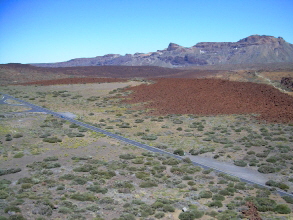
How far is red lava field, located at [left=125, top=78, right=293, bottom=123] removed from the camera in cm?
3997

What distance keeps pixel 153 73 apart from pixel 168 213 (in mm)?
141995

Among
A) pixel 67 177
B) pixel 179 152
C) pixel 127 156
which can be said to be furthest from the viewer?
pixel 179 152

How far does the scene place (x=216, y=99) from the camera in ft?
154

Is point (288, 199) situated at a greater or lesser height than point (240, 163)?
greater

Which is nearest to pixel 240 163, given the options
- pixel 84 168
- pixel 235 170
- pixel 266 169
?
pixel 235 170

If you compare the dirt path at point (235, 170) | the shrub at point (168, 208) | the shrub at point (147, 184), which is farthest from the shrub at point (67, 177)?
the dirt path at point (235, 170)

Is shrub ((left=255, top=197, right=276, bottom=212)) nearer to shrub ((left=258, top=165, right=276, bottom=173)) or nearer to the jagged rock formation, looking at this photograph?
shrub ((left=258, top=165, right=276, bottom=173))

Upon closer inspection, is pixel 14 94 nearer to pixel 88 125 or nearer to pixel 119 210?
pixel 88 125

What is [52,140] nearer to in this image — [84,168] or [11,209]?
[84,168]

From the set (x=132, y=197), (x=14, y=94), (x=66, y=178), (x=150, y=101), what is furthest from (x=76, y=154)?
(x=14, y=94)

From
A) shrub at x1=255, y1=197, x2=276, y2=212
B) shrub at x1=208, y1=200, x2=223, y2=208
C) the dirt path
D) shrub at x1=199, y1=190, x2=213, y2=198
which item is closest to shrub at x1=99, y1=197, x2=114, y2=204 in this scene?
shrub at x1=199, y1=190, x2=213, y2=198

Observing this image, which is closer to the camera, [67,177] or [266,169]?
[67,177]

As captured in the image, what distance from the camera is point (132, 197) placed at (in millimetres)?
16172

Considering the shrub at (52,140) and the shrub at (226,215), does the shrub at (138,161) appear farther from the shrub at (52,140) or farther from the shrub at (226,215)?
the shrub at (226,215)
